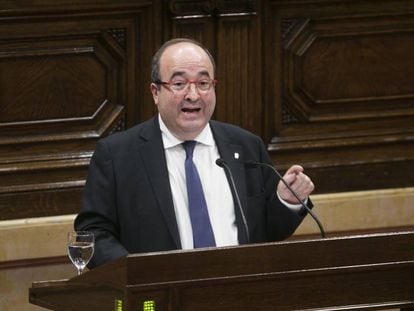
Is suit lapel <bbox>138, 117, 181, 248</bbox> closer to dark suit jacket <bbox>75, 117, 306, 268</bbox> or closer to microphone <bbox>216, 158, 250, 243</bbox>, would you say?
dark suit jacket <bbox>75, 117, 306, 268</bbox>

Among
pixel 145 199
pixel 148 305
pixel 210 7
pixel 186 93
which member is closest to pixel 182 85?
pixel 186 93

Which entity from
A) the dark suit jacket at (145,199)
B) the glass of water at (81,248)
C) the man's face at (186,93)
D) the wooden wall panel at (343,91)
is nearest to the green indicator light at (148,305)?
the glass of water at (81,248)

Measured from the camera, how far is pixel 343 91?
6637 millimetres

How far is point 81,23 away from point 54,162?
2.01 feet

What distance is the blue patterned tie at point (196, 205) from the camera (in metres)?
4.68

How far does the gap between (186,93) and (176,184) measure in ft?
1.04

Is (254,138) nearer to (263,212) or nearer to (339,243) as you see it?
(263,212)

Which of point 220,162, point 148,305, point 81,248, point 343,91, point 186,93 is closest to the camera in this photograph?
point 148,305

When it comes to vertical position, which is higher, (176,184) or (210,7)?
(210,7)

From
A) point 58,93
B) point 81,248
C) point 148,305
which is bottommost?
point 148,305

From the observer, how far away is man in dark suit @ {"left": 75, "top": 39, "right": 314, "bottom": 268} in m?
4.68

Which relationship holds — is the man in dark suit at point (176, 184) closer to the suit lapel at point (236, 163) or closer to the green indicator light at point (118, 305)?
the suit lapel at point (236, 163)

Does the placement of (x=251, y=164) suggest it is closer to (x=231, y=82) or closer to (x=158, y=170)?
(x=158, y=170)

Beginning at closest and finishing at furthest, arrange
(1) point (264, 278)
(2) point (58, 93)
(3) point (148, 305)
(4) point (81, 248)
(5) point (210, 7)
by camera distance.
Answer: (3) point (148, 305), (1) point (264, 278), (4) point (81, 248), (2) point (58, 93), (5) point (210, 7)
